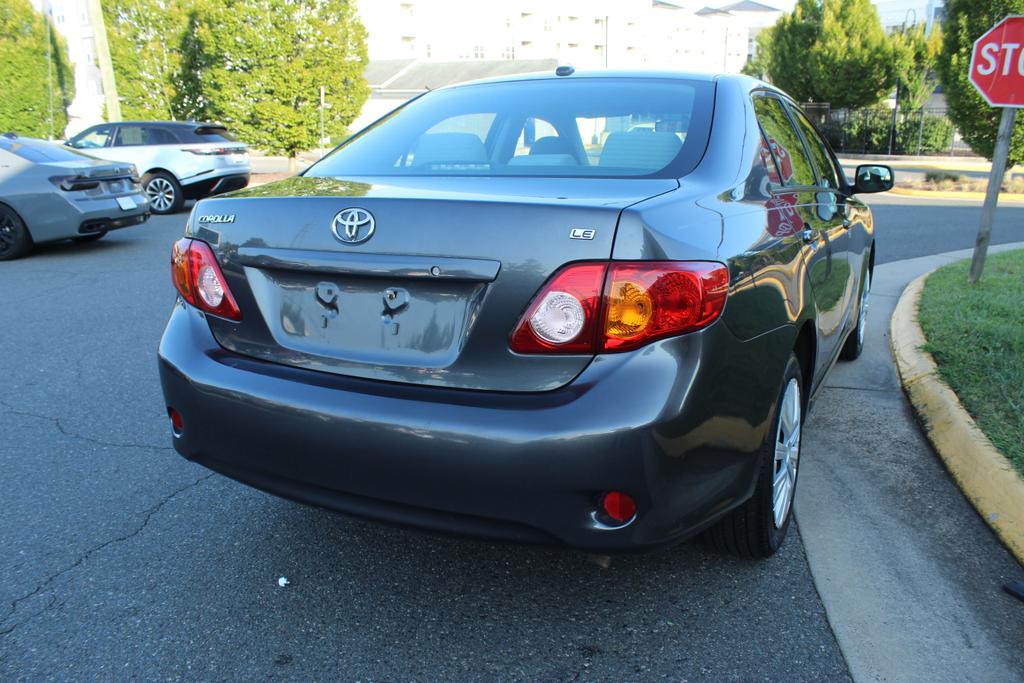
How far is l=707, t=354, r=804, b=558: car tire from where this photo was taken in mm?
2607

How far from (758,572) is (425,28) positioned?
224ft

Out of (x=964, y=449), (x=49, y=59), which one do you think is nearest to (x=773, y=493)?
(x=964, y=449)

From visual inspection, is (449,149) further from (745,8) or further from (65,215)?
(745,8)

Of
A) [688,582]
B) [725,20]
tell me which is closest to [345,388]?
[688,582]

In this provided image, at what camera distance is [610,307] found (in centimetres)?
206

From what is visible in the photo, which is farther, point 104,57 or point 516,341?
point 104,57

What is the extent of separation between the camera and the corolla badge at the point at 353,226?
227cm

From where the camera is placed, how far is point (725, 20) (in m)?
87.5

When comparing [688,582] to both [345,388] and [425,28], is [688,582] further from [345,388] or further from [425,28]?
[425,28]

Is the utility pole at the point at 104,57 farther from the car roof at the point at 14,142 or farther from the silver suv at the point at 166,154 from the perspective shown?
the car roof at the point at 14,142

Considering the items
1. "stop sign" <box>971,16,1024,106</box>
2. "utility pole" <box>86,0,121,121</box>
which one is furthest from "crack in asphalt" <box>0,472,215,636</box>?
"utility pole" <box>86,0,121,121</box>

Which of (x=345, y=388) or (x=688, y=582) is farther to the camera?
(x=688, y=582)

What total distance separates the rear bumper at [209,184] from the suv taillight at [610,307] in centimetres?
1226

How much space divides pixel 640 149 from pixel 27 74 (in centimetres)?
3005
